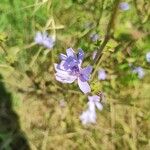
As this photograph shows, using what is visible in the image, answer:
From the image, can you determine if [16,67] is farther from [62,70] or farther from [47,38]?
[62,70]

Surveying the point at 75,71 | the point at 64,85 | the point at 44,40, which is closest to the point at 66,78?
the point at 75,71

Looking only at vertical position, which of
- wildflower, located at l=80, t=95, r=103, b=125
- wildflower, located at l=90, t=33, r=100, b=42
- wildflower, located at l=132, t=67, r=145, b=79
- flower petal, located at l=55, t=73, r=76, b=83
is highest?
wildflower, located at l=90, t=33, r=100, b=42

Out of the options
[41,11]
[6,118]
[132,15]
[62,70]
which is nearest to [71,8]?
[41,11]

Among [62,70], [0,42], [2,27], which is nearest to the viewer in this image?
[62,70]

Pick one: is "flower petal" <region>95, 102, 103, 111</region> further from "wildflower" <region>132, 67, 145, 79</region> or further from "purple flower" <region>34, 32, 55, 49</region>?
"purple flower" <region>34, 32, 55, 49</region>

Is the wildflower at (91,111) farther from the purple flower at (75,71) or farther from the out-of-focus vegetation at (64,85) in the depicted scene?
the purple flower at (75,71)

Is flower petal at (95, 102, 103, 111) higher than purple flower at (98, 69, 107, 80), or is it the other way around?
purple flower at (98, 69, 107, 80)

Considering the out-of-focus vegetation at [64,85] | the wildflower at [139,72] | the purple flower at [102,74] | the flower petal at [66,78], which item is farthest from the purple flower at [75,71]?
the wildflower at [139,72]

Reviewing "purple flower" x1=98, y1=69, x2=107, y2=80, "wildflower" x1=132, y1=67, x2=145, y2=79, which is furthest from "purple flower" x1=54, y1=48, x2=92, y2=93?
"wildflower" x1=132, y1=67, x2=145, y2=79
